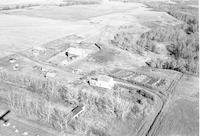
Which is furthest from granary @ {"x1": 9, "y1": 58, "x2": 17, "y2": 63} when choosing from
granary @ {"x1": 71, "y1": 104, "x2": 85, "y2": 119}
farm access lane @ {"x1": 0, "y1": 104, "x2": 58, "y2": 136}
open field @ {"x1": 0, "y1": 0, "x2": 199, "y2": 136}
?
granary @ {"x1": 71, "y1": 104, "x2": 85, "y2": 119}

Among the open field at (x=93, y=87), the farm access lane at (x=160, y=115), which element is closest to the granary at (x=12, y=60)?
the open field at (x=93, y=87)

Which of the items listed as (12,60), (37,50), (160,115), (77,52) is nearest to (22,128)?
(160,115)

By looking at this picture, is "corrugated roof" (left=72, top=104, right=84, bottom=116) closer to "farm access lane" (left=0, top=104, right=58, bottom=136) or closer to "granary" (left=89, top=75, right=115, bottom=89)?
"farm access lane" (left=0, top=104, right=58, bottom=136)

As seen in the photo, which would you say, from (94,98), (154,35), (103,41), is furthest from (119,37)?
(94,98)

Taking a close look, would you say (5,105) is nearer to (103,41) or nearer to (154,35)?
(103,41)

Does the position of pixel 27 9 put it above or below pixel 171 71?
above

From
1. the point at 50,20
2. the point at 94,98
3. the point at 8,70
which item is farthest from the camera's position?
the point at 50,20

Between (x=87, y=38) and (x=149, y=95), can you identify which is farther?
(x=87, y=38)

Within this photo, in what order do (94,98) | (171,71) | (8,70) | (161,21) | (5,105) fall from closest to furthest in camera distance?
(5,105)
(94,98)
(8,70)
(171,71)
(161,21)
